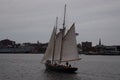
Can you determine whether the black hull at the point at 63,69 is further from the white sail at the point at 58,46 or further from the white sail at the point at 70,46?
the white sail at the point at 58,46

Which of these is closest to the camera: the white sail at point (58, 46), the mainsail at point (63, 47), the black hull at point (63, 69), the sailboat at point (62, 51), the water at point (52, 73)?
the water at point (52, 73)

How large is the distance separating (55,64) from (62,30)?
297 inches

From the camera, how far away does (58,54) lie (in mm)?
65312

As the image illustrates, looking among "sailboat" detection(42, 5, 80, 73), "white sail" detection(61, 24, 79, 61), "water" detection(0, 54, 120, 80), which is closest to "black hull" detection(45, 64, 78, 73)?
"sailboat" detection(42, 5, 80, 73)

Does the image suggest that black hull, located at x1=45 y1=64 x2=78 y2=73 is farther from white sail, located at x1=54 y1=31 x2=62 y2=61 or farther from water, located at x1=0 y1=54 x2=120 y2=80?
white sail, located at x1=54 y1=31 x2=62 y2=61

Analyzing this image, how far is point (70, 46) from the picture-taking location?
6244 centimetres

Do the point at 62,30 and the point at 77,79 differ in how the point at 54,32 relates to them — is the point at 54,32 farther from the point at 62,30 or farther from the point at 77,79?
the point at 77,79

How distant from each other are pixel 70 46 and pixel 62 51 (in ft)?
8.50

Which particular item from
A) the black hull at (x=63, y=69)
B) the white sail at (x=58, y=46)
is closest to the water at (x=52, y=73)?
the black hull at (x=63, y=69)

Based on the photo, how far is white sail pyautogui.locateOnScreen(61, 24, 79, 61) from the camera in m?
61.7

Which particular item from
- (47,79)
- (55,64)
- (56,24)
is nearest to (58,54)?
(55,64)

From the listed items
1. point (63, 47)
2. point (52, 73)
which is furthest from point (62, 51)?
point (52, 73)

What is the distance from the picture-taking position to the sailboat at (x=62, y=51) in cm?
6141

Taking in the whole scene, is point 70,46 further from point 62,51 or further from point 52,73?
point 52,73
